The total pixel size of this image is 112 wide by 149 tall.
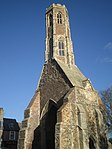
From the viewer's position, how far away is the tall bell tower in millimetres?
27188

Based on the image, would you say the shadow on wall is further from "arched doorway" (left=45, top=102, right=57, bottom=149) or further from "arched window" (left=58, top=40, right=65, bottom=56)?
"arched window" (left=58, top=40, right=65, bottom=56)

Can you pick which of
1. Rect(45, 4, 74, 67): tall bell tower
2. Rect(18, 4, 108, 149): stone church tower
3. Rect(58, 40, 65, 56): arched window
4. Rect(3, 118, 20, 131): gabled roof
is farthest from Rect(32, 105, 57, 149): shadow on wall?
Rect(3, 118, 20, 131): gabled roof

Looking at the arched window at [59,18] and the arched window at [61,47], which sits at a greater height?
the arched window at [59,18]

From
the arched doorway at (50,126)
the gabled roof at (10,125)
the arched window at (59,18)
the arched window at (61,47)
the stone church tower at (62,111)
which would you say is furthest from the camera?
the gabled roof at (10,125)

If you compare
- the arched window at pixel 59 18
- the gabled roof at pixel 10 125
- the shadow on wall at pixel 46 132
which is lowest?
A: the shadow on wall at pixel 46 132

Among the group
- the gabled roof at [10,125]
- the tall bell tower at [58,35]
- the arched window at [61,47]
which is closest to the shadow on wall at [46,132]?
the tall bell tower at [58,35]

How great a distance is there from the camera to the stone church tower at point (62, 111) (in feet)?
59.2

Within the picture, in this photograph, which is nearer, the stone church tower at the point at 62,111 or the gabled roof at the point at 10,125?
the stone church tower at the point at 62,111

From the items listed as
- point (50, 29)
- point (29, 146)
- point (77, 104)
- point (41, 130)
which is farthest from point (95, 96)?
point (50, 29)

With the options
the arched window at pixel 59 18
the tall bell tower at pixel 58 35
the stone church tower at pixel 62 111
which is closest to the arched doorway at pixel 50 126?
the stone church tower at pixel 62 111

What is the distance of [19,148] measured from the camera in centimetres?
2092

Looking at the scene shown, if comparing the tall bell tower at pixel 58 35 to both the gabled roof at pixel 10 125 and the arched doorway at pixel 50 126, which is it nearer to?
the arched doorway at pixel 50 126

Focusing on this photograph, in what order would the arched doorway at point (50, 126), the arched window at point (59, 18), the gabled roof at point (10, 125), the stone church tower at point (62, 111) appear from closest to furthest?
the stone church tower at point (62, 111) → the arched doorway at point (50, 126) → the arched window at point (59, 18) → the gabled roof at point (10, 125)

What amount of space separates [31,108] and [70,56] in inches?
366
